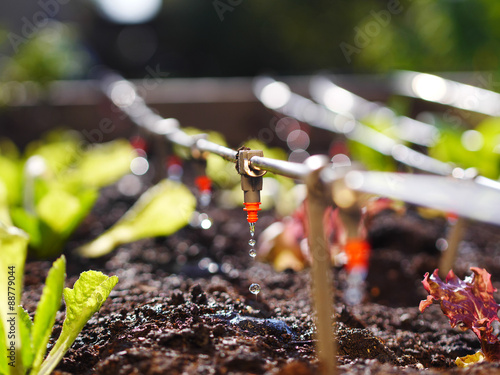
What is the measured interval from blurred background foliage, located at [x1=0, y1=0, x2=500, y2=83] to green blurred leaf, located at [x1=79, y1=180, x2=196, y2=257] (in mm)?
3154

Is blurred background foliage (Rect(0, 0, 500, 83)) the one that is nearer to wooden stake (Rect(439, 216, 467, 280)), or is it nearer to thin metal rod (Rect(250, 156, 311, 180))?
wooden stake (Rect(439, 216, 467, 280))

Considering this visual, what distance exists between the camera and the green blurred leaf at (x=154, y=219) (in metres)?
1.60

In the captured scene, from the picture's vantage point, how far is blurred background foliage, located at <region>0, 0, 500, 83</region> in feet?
20.7

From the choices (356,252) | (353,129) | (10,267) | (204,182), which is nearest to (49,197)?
(204,182)

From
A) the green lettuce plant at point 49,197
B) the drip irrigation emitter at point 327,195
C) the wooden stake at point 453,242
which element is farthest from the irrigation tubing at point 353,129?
the green lettuce plant at point 49,197

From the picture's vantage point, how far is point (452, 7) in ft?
23.8

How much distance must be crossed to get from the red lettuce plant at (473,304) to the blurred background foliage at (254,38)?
13.5ft

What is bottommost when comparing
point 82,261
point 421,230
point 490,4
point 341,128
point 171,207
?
point 82,261

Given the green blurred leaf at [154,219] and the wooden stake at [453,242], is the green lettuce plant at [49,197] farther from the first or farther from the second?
the wooden stake at [453,242]

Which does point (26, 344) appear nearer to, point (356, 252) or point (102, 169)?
point (356, 252)

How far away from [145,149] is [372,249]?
1015 mm

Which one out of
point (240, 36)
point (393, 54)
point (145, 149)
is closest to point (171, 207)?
point (145, 149)

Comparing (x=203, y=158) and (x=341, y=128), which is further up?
(x=341, y=128)

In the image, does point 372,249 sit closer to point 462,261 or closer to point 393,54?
point 462,261
